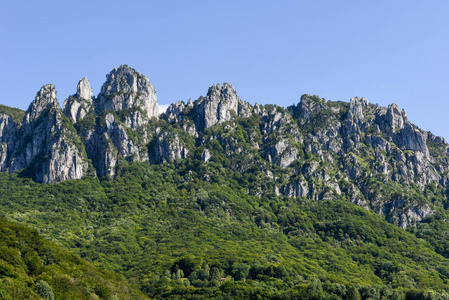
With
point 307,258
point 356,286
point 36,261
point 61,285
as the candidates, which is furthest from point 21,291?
point 307,258

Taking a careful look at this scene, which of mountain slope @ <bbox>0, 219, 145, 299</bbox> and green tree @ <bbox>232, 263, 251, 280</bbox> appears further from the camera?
green tree @ <bbox>232, 263, 251, 280</bbox>

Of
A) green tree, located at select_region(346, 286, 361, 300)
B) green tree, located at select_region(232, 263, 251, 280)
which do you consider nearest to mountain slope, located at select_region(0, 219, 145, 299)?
green tree, located at select_region(232, 263, 251, 280)

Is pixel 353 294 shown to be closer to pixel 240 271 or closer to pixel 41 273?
pixel 240 271

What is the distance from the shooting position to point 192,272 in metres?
146

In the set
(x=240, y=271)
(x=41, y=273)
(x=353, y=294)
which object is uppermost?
(x=41, y=273)

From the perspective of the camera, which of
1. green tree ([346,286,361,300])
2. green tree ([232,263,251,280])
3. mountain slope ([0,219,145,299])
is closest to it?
mountain slope ([0,219,145,299])

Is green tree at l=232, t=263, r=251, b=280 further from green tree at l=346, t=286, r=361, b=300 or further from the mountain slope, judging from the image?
the mountain slope

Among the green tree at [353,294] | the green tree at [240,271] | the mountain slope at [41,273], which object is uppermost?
the mountain slope at [41,273]

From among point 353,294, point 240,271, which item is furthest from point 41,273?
point 353,294

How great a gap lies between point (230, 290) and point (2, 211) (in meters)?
130

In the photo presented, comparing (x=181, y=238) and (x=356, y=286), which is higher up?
(x=181, y=238)

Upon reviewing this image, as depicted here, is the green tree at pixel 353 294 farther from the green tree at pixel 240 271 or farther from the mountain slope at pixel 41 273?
the mountain slope at pixel 41 273

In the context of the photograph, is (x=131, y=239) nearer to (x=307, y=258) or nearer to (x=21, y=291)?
(x=307, y=258)

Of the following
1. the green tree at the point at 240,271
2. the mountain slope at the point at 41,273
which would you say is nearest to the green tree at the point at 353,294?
the green tree at the point at 240,271
